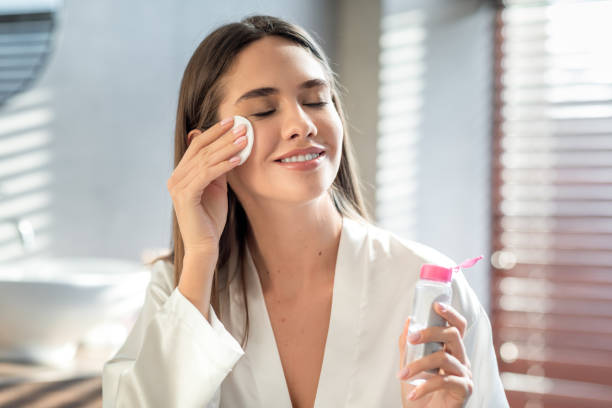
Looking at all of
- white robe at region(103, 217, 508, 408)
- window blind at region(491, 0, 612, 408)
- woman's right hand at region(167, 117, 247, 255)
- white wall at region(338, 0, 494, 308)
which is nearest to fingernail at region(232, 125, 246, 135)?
woman's right hand at region(167, 117, 247, 255)

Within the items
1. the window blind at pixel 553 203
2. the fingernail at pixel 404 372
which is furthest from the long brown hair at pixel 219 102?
the window blind at pixel 553 203

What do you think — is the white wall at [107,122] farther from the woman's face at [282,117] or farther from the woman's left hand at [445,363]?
the woman's left hand at [445,363]

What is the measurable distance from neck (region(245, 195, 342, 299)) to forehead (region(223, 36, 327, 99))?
26 cm

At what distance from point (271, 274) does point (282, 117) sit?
0.37 metres

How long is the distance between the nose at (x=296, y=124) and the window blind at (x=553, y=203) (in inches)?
82.8

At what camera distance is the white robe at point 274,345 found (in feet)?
3.60

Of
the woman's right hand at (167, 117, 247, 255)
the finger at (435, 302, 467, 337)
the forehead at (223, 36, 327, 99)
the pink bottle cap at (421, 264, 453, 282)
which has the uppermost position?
the forehead at (223, 36, 327, 99)

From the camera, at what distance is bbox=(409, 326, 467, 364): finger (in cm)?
87

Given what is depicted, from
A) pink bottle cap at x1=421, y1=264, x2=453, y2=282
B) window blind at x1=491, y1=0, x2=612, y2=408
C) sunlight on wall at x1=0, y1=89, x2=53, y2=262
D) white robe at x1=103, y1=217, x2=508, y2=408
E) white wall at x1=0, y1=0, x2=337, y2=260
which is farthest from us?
window blind at x1=491, y1=0, x2=612, y2=408

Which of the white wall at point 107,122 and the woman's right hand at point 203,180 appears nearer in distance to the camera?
the woman's right hand at point 203,180

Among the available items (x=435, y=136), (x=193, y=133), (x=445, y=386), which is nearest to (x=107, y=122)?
(x=193, y=133)

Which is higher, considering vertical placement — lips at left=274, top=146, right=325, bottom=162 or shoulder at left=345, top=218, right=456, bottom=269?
lips at left=274, top=146, right=325, bottom=162

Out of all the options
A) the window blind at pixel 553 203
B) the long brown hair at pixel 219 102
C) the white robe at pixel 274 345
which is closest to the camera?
the white robe at pixel 274 345

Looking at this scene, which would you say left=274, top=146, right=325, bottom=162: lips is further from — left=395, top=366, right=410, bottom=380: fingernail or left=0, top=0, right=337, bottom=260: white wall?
left=0, top=0, right=337, bottom=260: white wall
